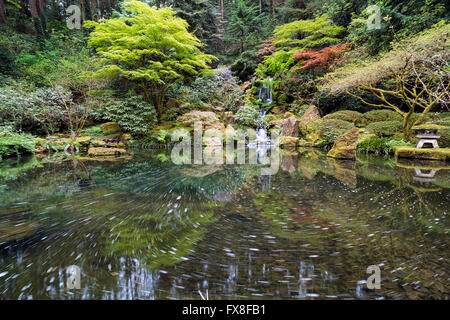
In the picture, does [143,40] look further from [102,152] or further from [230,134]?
[230,134]

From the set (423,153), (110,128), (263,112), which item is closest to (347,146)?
(423,153)

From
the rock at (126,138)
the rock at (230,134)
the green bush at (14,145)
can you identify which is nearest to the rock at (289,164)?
the rock at (230,134)

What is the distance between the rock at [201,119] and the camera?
1190cm

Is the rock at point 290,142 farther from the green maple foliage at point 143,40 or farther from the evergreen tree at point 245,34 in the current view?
the evergreen tree at point 245,34

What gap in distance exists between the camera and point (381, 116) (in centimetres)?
957

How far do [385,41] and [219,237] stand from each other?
447 inches

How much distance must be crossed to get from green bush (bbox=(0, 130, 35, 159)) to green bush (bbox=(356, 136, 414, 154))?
13.8 m

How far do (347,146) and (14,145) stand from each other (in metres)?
12.8

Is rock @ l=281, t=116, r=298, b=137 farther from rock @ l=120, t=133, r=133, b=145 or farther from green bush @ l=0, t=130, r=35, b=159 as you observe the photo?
green bush @ l=0, t=130, r=35, b=159

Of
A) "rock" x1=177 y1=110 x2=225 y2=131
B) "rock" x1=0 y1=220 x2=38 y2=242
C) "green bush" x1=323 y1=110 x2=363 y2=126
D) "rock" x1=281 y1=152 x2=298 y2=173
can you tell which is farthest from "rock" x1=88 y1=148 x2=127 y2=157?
"green bush" x1=323 y1=110 x2=363 y2=126

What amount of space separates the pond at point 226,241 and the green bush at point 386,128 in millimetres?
5851

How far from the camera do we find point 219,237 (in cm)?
198
